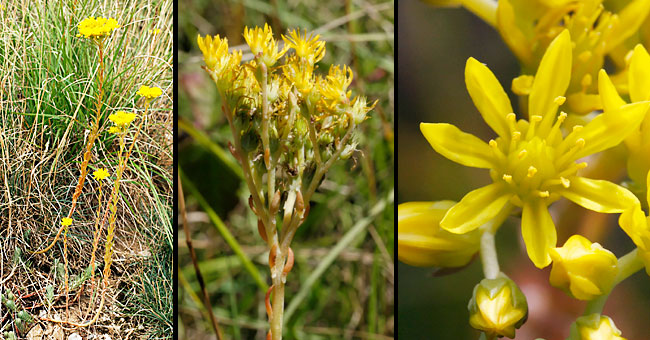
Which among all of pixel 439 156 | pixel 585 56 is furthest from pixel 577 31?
pixel 439 156

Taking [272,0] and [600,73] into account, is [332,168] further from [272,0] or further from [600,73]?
[600,73]

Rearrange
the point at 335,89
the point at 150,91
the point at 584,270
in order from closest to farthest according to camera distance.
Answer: the point at 584,270 < the point at 335,89 < the point at 150,91

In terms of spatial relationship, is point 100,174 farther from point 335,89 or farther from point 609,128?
point 609,128

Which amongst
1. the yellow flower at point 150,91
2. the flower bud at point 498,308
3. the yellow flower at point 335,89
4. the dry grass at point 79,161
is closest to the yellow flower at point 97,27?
the dry grass at point 79,161

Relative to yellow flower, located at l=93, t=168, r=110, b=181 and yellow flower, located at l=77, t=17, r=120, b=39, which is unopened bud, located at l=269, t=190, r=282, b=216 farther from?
yellow flower, located at l=77, t=17, r=120, b=39

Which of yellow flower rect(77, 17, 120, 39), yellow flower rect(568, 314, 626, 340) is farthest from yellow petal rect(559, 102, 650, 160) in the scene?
yellow flower rect(77, 17, 120, 39)

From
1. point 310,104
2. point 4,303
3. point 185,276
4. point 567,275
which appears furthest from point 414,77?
point 4,303

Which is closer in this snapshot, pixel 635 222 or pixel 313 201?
pixel 635 222
